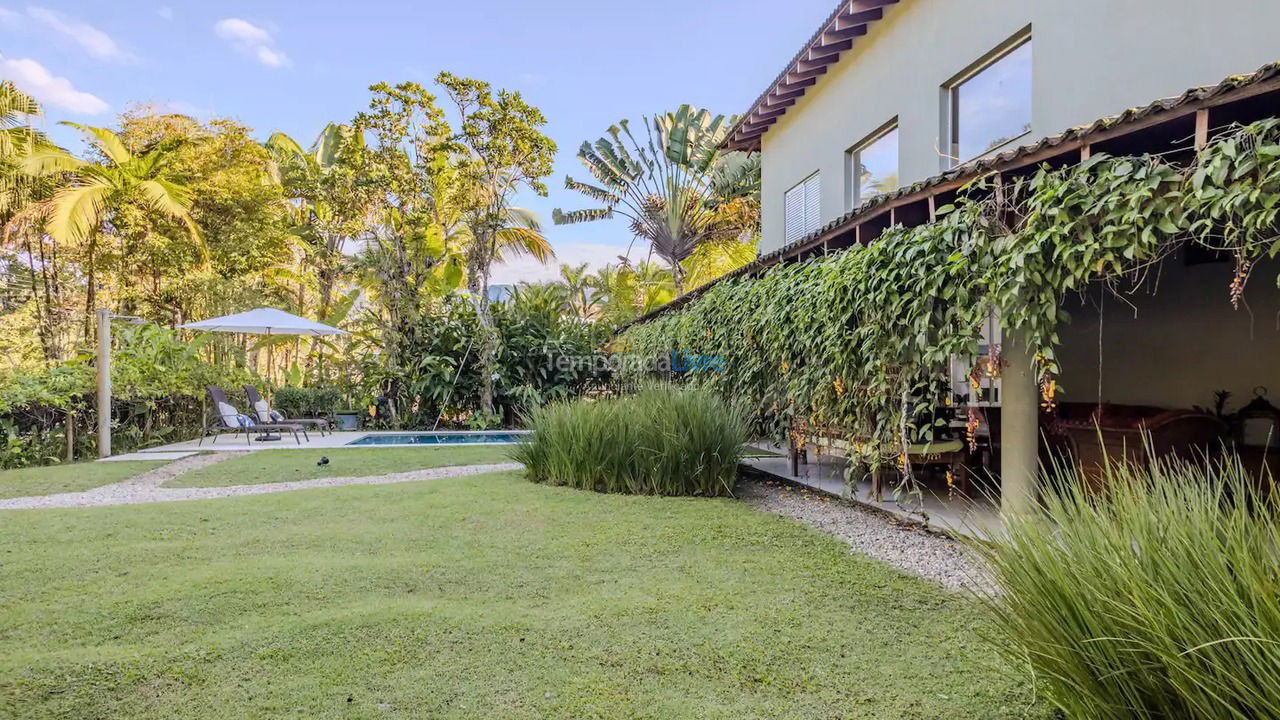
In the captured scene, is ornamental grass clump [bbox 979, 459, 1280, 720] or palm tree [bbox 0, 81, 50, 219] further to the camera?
palm tree [bbox 0, 81, 50, 219]

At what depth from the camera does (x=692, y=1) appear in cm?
1947

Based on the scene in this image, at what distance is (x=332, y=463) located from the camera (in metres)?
10.2

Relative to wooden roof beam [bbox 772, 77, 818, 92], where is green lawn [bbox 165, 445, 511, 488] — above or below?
below

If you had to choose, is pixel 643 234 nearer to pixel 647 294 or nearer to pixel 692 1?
pixel 647 294

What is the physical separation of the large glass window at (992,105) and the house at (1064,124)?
2 centimetres

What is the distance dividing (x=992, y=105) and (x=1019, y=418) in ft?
17.6

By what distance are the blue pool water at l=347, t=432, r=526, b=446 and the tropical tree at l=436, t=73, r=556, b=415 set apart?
4.00ft

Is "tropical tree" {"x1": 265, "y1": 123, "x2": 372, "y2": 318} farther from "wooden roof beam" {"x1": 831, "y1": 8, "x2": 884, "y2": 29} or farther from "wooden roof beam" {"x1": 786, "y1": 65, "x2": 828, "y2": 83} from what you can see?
"wooden roof beam" {"x1": 831, "y1": 8, "x2": 884, "y2": 29}

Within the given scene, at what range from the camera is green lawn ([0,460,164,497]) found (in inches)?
317

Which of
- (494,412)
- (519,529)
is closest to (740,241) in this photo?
(494,412)

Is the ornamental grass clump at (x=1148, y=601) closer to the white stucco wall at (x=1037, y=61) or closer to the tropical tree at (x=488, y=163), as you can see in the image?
the white stucco wall at (x=1037, y=61)

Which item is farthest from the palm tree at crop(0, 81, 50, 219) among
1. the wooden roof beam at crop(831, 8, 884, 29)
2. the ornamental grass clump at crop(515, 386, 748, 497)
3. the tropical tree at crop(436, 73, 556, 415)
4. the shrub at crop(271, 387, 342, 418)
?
the wooden roof beam at crop(831, 8, 884, 29)

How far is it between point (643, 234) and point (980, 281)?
60.4ft

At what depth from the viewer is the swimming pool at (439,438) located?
13.4 meters
